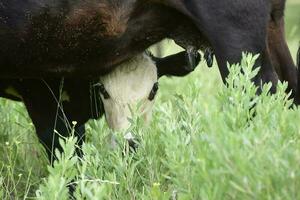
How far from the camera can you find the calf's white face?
4.68 metres

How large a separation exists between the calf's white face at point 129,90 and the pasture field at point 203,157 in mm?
202

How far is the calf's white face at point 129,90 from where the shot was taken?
4684mm

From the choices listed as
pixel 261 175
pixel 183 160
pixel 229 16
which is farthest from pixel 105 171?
pixel 261 175

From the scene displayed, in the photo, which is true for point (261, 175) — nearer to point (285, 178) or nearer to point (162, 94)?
point (285, 178)

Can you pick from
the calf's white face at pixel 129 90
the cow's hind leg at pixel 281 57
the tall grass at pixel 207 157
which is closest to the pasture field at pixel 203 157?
the tall grass at pixel 207 157

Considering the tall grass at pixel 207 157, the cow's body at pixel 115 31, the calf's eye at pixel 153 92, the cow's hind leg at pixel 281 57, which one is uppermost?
the cow's body at pixel 115 31

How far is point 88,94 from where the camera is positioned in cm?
490

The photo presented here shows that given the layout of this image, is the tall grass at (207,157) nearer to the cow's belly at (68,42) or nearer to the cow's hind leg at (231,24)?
the cow's hind leg at (231,24)

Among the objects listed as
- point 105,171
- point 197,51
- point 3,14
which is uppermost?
point 3,14

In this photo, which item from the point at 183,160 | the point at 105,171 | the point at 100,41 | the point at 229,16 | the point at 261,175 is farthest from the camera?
the point at 100,41

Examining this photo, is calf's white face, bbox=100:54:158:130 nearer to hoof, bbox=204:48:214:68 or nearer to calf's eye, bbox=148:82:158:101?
calf's eye, bbox=148:82:158:101

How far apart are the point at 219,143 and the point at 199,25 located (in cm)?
162

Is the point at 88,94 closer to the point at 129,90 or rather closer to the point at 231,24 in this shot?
the point at 129,90

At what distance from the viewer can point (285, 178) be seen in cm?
239
